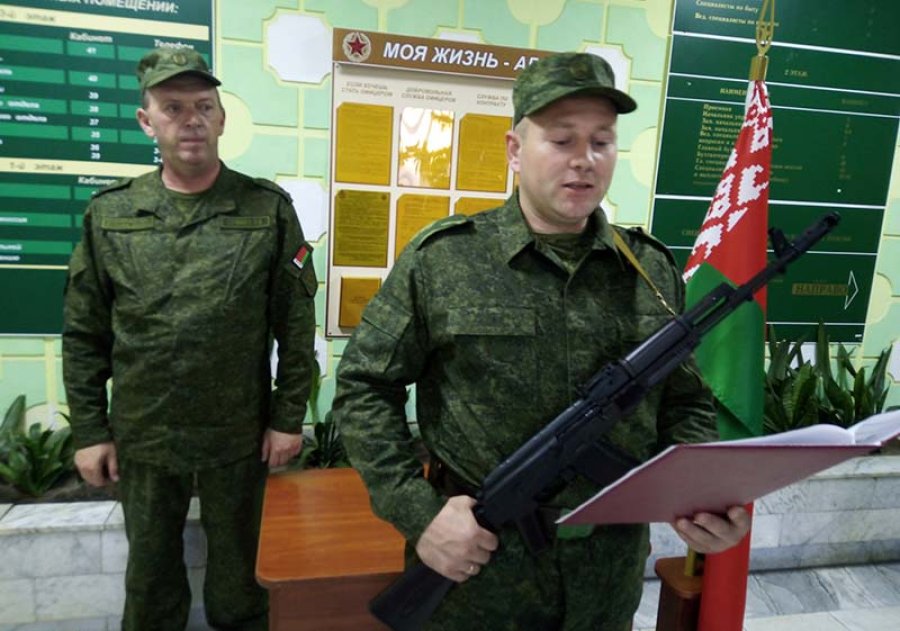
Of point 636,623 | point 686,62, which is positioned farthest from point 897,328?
point 636,623

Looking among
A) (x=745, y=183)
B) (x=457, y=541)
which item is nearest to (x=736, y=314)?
(x=745, y=183)

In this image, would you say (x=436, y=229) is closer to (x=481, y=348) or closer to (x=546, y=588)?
(x=481, y=348)

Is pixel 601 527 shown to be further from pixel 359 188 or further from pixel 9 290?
pixel 9 290

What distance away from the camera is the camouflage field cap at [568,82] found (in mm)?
922

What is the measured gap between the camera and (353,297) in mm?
2344

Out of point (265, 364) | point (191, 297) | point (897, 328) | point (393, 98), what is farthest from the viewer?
point (897, 328)

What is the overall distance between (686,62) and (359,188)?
4.51 feet

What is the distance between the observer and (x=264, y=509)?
170 centimetres

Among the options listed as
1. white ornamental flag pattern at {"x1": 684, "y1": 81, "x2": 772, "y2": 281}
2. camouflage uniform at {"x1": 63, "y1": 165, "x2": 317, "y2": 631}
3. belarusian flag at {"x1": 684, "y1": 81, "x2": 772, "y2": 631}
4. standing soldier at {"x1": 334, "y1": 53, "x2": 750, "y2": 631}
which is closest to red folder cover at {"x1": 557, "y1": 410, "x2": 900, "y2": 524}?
standing soldier at {"x1": 334, "y1": 53, "x2": 750, "y2": 631}

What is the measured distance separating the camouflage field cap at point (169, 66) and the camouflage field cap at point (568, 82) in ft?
2.93

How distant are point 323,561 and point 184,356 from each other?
607 millimetres

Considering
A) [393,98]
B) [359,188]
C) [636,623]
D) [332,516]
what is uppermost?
[393,98]

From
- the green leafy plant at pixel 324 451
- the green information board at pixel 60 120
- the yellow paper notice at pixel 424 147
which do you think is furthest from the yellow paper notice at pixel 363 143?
the green leafy plant at pixel 324 451

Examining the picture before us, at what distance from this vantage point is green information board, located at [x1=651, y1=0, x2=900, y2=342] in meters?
2.44
